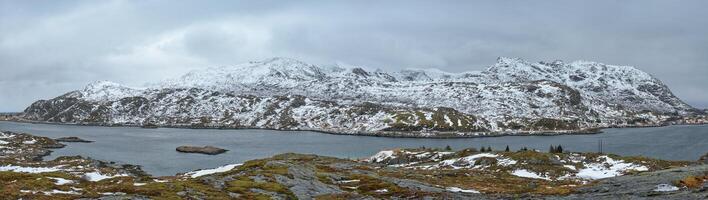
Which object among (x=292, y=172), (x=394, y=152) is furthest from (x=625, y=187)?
(x=394, y=152)

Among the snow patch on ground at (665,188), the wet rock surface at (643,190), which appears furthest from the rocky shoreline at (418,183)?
the snow patch on ground at (665,188)

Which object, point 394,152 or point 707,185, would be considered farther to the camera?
point 394,152

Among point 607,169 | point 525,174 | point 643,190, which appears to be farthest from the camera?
point 525,174

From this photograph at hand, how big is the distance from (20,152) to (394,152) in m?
127

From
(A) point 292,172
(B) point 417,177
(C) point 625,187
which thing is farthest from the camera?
(B) point 417,177

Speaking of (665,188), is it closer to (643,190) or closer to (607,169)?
(643,190)

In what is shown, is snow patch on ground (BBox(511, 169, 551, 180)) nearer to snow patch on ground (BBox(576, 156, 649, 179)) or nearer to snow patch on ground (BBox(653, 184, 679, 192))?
snow patch on ground (BBox(576, 156, 649, 179))

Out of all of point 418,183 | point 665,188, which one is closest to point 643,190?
point 665,188

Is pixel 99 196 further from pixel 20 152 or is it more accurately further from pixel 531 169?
pixel 20 152

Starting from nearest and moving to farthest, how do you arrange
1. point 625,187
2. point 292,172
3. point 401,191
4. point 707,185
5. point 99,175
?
point 707,185, point 625,187, point 401,191, point 292,172, point 99,175

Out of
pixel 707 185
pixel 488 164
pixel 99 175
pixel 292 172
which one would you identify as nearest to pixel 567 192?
pixel 707 185

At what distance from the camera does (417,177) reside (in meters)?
83.5

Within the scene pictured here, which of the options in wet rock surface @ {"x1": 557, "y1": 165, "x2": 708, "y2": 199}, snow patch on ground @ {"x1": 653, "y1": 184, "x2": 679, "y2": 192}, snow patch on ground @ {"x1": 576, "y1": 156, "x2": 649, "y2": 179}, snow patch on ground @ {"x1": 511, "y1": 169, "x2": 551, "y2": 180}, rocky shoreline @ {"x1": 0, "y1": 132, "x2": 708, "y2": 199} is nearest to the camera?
wet rock surface @ {"x1": 557, "y1": 165, "x2": 708, "y2": 199}

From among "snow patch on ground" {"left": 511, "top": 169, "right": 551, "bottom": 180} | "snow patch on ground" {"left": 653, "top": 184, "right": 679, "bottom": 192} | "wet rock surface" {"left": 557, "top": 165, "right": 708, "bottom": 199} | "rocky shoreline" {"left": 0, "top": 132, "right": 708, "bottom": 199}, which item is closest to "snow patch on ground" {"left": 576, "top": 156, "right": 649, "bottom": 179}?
"rocky shoreline" {"left": 0, "top": 132, "right": 708, "bottom": 199}
